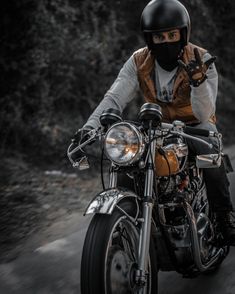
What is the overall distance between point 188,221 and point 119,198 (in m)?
0.67

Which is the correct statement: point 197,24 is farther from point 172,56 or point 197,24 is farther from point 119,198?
point 119,198

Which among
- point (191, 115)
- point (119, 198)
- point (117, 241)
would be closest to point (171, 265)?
point (117, 241)

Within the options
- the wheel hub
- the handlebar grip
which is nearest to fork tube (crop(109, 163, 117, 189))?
the wheel hub

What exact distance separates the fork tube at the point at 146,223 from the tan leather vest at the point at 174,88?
0.76 m

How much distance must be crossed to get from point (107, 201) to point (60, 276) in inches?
57.9

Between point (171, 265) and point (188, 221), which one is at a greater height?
point (188, 221)

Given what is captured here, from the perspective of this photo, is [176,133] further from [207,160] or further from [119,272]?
[119,272]

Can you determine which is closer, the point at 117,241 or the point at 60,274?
the point at 117,241

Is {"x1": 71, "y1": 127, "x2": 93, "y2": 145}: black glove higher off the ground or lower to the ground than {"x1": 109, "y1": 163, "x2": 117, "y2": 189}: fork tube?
Answer: higher

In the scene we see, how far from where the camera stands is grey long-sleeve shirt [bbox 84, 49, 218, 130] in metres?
3.07

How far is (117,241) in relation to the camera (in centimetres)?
280

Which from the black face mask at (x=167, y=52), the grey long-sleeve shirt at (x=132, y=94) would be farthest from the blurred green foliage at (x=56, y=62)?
the black face mask at (x=167, y=52)

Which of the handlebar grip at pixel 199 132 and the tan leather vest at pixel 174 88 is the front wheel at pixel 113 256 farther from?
the tan leather vest at pixel 174 88

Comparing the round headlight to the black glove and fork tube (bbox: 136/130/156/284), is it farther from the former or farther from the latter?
the black glove
